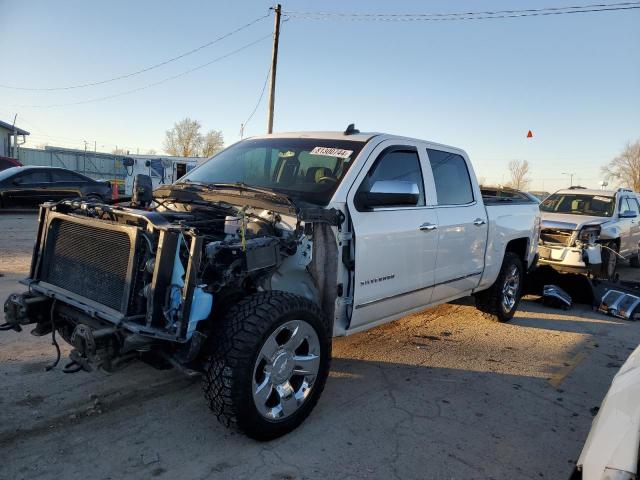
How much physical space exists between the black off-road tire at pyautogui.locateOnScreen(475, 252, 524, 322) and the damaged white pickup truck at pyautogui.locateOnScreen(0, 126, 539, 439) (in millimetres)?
1292

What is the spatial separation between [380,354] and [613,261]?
6220 mm

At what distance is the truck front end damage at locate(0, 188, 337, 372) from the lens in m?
2.78

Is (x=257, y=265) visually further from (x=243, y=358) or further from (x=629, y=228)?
(x=629, y=228)

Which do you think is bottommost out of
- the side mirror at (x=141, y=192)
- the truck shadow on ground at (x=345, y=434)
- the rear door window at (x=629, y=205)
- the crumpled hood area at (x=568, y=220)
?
the truck shadow on ground at (x=345, y=434)

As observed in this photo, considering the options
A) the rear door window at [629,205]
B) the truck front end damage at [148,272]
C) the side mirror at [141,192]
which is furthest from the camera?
the rear door window at [629,205]

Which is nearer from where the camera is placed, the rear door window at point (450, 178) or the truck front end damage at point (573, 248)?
the rear door window at point (450, 178)

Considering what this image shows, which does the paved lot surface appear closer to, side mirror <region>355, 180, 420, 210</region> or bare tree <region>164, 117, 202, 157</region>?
side mirror <region>355, 180, 420, 210</region>

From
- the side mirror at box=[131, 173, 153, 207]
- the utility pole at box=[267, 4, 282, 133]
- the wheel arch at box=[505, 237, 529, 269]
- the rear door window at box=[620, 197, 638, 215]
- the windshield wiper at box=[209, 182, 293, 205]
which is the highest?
the utility pole at box=[267, 4, 282, 133]

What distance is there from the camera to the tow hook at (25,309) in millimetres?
3301

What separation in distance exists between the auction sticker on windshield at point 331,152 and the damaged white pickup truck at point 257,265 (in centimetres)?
1

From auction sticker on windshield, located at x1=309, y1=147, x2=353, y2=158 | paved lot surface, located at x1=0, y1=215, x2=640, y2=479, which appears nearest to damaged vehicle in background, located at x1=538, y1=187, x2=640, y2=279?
paved lot surface, located at x1=0, y1=215, x2=640, y2=479

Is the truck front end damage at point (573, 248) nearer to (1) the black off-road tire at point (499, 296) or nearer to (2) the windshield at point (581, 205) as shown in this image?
(2) the windshield at point (581, 205)

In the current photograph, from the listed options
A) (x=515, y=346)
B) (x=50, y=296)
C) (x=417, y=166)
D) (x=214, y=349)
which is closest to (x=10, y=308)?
(x=50, y=296)

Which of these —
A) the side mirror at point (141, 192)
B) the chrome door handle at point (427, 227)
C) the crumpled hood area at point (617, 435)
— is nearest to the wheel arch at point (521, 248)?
the chrome door handle at point (427, 227)
